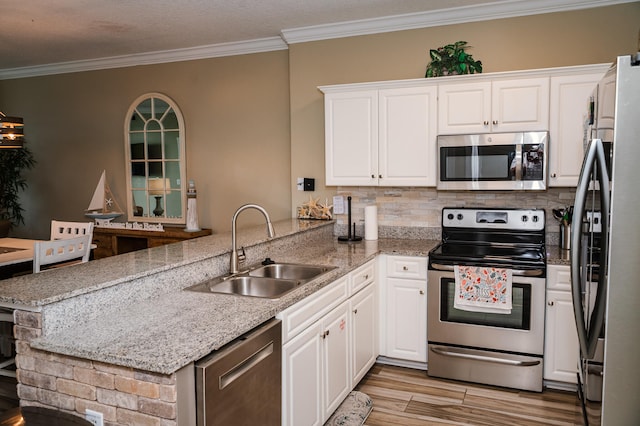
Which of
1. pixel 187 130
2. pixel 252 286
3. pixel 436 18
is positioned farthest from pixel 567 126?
pixel 187 130

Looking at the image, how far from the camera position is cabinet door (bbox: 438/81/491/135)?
3.59 meters

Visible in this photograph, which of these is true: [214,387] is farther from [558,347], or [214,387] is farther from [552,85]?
[552,85]

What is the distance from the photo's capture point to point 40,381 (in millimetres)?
1808

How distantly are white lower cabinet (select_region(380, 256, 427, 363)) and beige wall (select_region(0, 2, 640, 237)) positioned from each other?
1.13m

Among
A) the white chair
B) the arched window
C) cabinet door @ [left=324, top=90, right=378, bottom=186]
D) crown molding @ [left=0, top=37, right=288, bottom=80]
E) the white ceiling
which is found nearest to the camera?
the white chair

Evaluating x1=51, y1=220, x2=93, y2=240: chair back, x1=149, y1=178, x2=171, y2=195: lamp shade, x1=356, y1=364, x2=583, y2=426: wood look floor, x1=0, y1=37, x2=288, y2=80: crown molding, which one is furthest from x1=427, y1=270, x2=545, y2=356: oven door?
x1=149, y1=178, x2=171, y2=195: lamp shade

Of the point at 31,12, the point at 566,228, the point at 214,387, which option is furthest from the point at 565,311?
the point at 31,12

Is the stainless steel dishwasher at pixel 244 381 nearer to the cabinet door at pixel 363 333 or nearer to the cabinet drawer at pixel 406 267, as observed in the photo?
the cabinet door at pixel 363 333

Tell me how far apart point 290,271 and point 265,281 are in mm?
330

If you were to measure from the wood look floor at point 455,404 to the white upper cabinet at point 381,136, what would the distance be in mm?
1464

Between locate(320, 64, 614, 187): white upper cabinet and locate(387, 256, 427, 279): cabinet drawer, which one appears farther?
locate(387, 256, 427, 279): cabinet drawer

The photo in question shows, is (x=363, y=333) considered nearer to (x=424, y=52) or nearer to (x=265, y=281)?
(x=265, y=281)

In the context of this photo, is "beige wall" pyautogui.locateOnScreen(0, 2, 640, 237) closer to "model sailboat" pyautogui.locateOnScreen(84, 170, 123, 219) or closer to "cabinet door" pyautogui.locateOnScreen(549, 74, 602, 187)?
"model sailboat" pyautogui.locateOnScreen(84, 170, 123, 219)

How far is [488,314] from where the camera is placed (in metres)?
3.35
